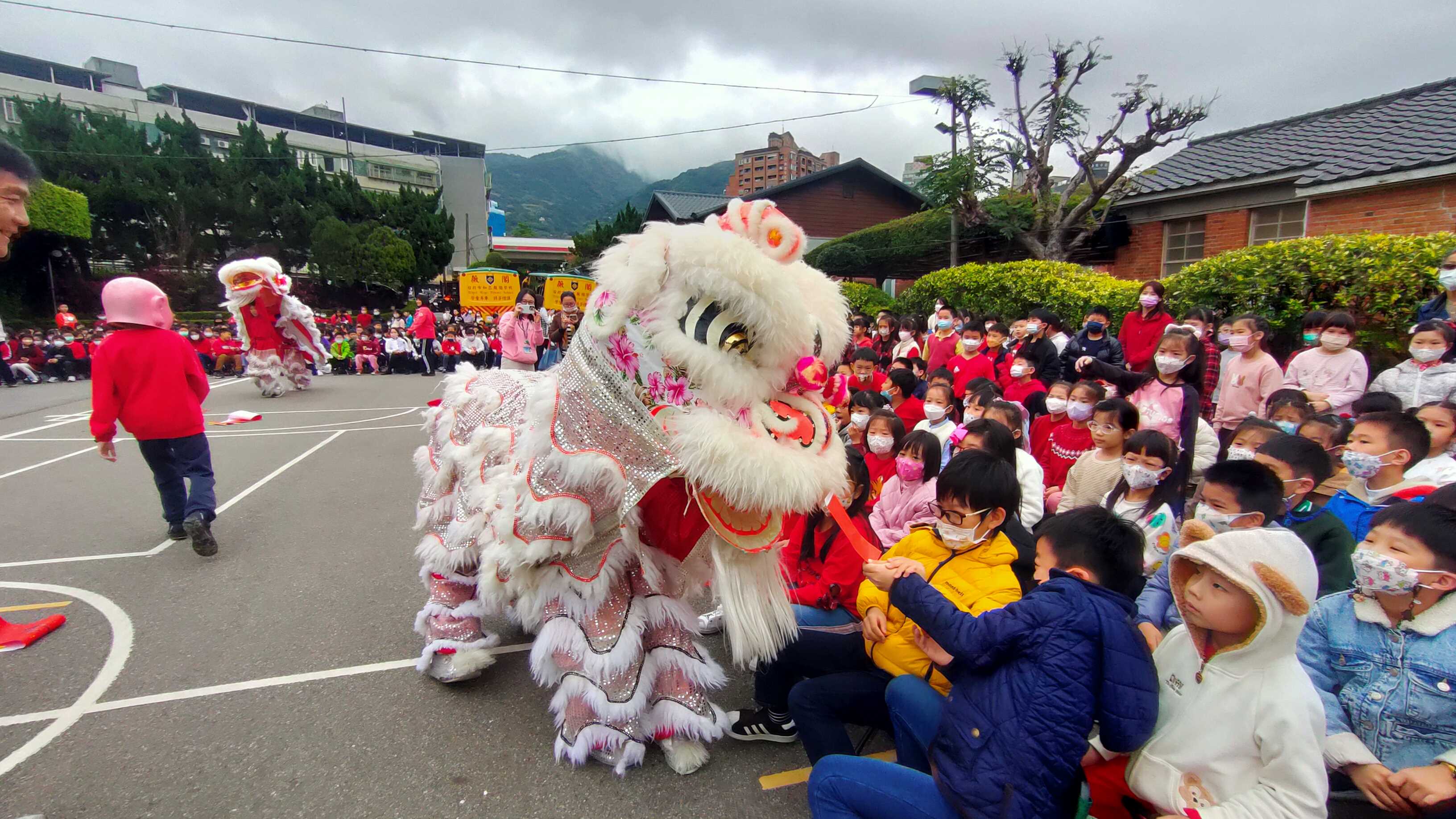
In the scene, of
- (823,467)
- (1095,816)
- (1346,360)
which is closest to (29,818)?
(823,467)

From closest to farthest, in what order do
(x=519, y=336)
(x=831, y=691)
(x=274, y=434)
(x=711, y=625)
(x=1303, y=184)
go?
1. (x=831, y=691)
2. (x=711, y=625)
3. (x=519, y=336)
4. (x=274, y=434)
5. (x=1303, y=184)

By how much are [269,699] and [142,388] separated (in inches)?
99.6

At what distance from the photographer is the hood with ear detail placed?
1.45m

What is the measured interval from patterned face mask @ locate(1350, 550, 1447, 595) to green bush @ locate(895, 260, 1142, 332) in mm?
5783

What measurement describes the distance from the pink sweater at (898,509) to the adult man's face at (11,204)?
3460 mm

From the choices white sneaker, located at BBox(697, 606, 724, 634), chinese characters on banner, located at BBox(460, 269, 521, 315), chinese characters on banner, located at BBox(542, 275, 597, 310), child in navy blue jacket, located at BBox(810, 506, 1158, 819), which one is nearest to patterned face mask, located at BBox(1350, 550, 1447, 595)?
child in navy blue jacket, located at BBox(810, 506, 1158, 819)

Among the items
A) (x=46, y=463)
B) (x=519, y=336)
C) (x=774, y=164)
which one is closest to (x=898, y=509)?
Answer: (x=519, y=336)

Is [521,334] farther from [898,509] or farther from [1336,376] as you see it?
[1336,376]

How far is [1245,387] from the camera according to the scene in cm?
451

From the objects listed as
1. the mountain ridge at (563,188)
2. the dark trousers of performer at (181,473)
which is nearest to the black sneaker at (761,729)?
the dark trousers of performer at (181,473)

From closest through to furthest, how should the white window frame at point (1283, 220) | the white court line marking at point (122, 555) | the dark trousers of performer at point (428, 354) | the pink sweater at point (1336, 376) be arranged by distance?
the white court line marking at point (122, 555), the pink sweater at point (1336, 376), the white window frame at point (1283, 220), the dark trousers of performer at point (428, 354)

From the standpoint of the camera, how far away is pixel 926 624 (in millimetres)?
1720

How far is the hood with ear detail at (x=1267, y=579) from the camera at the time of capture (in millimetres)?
1450

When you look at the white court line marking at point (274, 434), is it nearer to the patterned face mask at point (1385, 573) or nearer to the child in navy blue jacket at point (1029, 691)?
the child in navy blue jacket at point (1029, 691)
